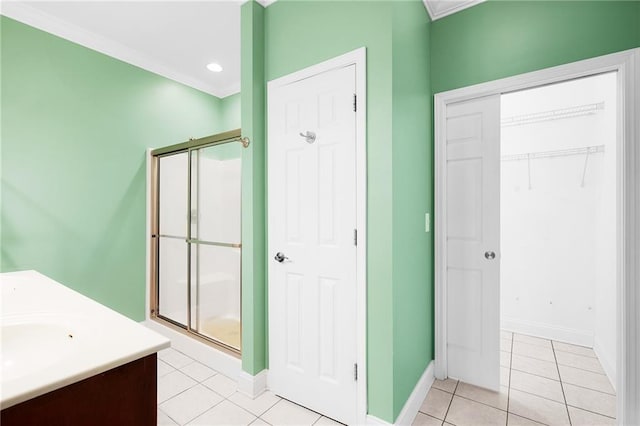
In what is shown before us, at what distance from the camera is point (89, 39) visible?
259 centimetres

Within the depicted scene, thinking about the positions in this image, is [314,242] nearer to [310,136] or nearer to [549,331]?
[310,136]

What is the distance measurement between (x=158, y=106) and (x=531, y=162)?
381cm

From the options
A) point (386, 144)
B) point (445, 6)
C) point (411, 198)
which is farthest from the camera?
point (445, 6)

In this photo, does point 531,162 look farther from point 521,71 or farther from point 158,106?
point 158,106

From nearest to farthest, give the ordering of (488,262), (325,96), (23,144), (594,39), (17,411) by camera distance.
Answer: (17,411) < (594,39) < (325,96) < (488,262) < (23,144)

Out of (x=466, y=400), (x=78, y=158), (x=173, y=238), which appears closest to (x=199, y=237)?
(x=173, y=238)

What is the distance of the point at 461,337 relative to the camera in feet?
7.14

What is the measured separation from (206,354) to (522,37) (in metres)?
3.17

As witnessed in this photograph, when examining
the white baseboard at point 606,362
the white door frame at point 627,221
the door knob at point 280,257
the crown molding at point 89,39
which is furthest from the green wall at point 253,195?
the white baseboard at point 606,362

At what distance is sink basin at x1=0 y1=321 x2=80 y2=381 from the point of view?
957 mm

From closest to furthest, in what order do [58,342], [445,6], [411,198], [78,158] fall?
[58,342], [411,198], [445,6], [78,158]

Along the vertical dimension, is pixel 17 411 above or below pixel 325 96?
below

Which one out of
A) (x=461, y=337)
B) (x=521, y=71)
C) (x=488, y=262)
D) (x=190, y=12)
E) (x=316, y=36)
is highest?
(x=190, y=12)

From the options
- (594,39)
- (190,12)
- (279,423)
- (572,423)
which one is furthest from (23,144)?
(572,423)
